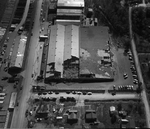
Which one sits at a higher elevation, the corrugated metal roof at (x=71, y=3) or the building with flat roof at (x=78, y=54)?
the corrugated metal roof at (x=71, y=3)

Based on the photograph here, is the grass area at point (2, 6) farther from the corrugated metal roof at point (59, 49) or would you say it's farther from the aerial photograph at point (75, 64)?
the corrugated metal roof at point (59, 49)

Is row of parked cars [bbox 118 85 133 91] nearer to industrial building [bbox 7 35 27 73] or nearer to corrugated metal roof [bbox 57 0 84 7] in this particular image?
industrial building [bbox 7 35 27 73]

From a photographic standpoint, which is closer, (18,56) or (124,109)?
(124,109)

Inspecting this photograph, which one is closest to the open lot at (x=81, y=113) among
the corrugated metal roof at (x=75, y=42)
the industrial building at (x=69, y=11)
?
the corrugated metal roof at (x=75, y=42)

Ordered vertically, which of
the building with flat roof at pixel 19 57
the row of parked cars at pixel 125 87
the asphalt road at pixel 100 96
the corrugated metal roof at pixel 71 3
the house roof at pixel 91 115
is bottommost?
the house roof at pixel 91 115

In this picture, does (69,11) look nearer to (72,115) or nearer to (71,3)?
(71,3)

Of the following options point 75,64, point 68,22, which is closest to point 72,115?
point 75,64

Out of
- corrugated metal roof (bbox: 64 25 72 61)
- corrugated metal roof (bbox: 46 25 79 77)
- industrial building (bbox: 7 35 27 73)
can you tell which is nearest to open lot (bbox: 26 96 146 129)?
corrugated metal roof (bbox: 46 25 79 77)
